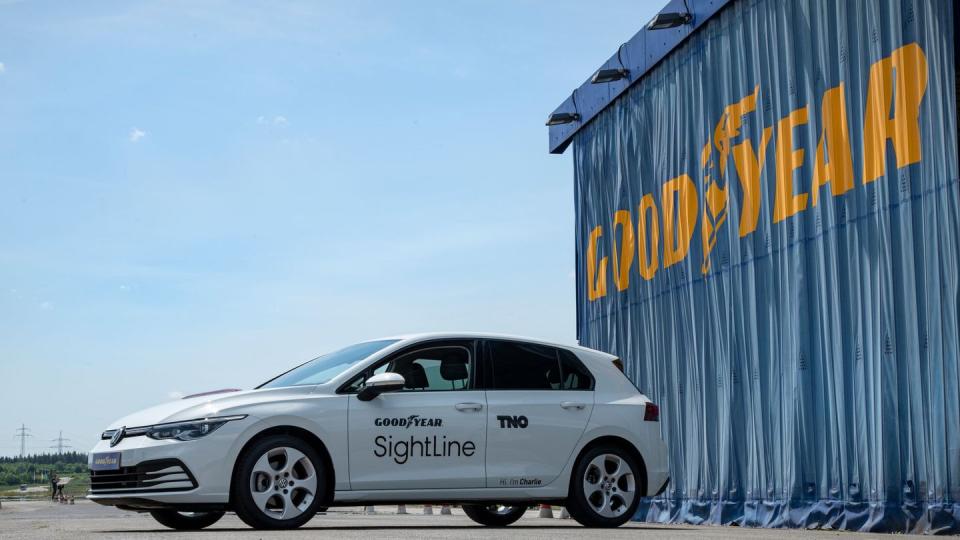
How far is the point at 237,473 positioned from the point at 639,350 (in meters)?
10.7

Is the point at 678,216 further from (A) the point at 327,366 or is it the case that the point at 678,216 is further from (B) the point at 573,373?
(A) the point at 327,366

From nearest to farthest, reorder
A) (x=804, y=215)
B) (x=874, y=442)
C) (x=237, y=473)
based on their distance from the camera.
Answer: (x=237, y=473) → (x=874, y=442) → (x=804, y=215)

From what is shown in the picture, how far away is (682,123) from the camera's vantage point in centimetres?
1816

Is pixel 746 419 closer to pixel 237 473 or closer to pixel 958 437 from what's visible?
pixel 958 437

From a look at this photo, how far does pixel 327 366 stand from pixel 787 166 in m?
6.53

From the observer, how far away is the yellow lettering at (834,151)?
13625 mm

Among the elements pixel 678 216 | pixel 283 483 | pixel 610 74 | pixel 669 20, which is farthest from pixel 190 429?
pixel 610 74

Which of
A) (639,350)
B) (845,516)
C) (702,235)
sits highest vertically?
(702,235)

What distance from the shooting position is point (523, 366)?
1132cm

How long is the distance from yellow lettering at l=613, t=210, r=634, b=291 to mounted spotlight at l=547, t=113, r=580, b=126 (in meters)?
2.64

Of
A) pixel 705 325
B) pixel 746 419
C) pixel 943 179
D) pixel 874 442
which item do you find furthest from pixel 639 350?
pixel 943 179

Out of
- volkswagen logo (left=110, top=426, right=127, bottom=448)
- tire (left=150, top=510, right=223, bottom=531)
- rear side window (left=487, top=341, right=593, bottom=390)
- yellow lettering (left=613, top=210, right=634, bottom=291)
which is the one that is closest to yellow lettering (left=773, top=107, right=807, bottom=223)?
rear side window (left=487, top=341, right=593, bottom=390)

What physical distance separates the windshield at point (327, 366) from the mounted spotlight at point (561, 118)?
39.9 ft

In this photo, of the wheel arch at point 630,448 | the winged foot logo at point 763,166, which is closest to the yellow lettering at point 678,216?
the winged foot logo at point 763,166
